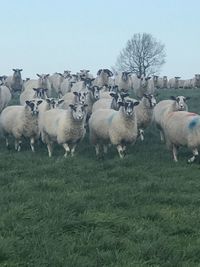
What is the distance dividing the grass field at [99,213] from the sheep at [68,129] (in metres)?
1.51

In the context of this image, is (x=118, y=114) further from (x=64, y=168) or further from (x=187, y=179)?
(x=187, y=179)

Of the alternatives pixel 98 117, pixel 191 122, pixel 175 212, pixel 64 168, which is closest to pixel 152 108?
pixel 98 117

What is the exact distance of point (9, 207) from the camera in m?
7.78

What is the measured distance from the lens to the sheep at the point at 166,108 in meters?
15.3

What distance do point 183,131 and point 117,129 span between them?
6.03 feet

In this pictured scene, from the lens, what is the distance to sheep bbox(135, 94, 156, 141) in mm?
15938

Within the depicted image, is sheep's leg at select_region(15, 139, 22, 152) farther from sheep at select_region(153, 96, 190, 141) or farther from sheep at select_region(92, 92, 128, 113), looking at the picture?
sheep at select_region(153, 96, 190, 141)

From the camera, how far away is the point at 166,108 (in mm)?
15922

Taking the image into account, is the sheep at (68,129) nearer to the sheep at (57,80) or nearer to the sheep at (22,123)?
the sheep at (22,123)

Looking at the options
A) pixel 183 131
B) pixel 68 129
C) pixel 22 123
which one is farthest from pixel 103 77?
pixel 183 131

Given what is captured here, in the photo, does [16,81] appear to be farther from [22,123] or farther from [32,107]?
[22,123]

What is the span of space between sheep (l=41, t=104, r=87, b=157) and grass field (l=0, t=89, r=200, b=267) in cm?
151

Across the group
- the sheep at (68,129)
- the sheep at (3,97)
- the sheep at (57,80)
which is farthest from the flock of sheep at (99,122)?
the sheep at (57,80)

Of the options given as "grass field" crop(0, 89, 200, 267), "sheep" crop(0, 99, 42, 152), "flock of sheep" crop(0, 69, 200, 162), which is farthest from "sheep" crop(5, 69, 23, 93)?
"grass field" crop(0, 89, 200, 267)
